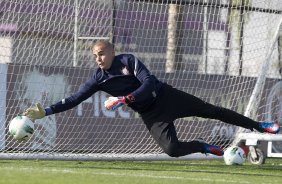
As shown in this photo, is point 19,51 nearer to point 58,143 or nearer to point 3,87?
point 3,87

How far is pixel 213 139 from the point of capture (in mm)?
14453

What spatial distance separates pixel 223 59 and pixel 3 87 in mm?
4506

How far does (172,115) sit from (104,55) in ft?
3.69

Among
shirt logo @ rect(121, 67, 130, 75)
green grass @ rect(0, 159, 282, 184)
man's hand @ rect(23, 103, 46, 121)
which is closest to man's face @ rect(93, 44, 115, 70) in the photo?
shirt logo @ rect(121, 67, 130, 75)

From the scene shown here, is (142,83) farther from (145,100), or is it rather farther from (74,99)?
(74,99)

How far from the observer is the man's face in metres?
10.0

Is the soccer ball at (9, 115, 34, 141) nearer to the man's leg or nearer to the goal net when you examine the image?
the man's leg

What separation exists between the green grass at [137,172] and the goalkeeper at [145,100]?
462mm

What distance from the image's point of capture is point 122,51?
14.8 m

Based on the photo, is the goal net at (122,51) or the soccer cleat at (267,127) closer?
the soccer cleat at (267,127)

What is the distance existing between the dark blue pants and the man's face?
75cm

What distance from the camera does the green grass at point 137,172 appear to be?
28.3 ft

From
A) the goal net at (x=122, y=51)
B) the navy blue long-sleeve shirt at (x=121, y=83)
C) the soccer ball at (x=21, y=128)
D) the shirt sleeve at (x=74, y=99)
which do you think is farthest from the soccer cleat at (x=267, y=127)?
the soccer ball at (x=21, y=128)

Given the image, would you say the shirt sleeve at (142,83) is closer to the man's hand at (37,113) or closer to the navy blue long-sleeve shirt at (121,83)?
the navy blue long-sleeve shirt at (121,83)
